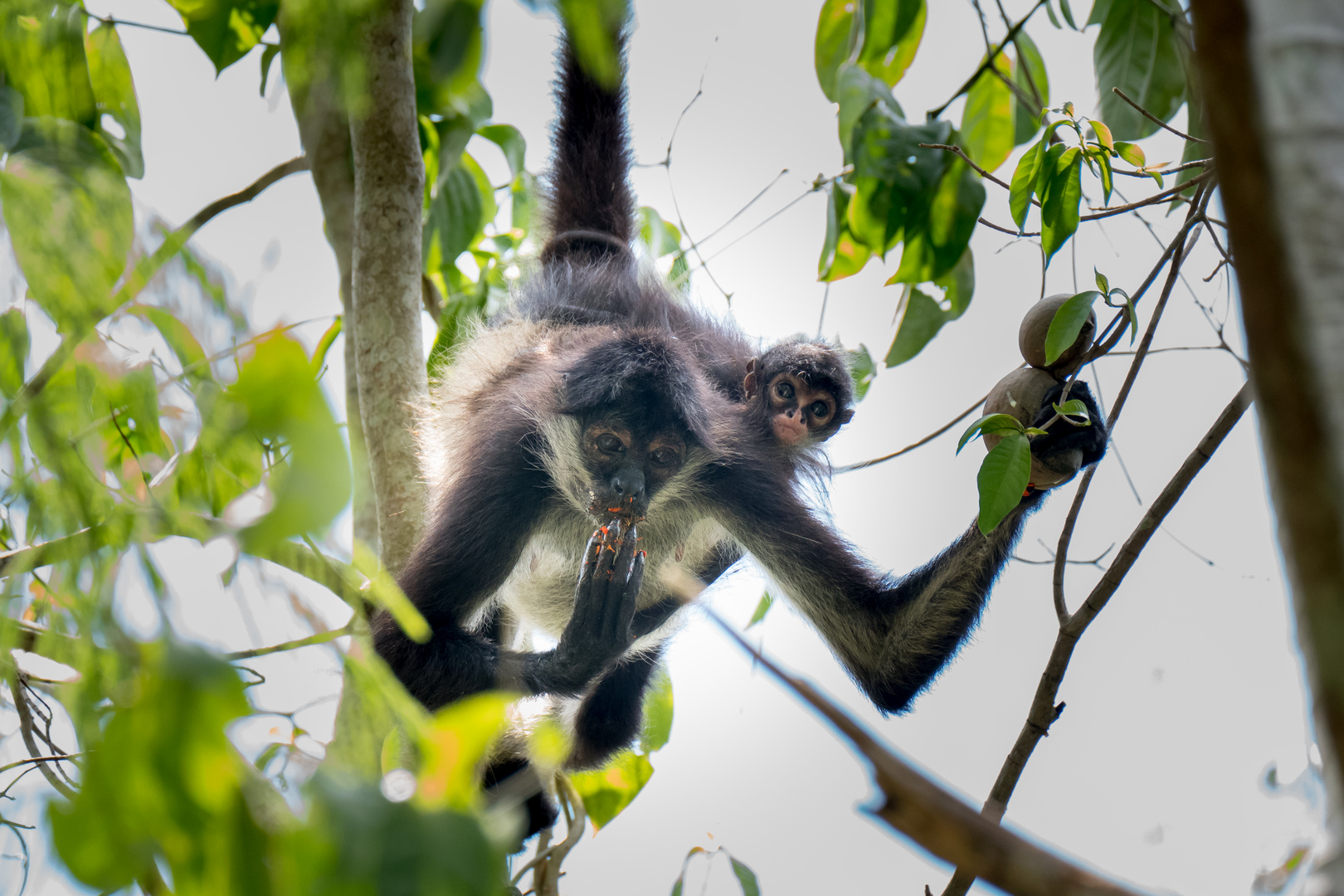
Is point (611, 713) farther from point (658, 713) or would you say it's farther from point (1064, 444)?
point (1064, 444)

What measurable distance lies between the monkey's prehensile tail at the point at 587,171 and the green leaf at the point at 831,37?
1.24m

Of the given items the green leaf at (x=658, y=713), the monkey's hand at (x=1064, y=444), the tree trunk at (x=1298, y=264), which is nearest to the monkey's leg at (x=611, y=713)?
the green leaf at (x=658, y=713)

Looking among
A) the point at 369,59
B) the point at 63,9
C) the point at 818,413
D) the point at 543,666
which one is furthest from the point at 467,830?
the point at 818,413

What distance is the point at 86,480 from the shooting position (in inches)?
32.4

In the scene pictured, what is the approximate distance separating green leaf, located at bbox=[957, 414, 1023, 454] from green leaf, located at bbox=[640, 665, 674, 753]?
2266 mm

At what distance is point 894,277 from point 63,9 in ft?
6.73

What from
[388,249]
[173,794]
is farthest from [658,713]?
[173,794]

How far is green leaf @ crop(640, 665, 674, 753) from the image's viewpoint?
3811 mm

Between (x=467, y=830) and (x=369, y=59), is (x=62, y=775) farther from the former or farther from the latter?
(x=467, y=830)

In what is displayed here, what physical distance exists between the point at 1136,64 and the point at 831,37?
885mm

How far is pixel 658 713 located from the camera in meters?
3.97

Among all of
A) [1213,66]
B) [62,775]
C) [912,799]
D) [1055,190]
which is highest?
[1055,190]

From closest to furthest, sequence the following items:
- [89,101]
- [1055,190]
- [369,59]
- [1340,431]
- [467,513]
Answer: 1. [1340,431]
2. [1055,190]
3. [89,101]
4. [369,59]
5. [467,513]

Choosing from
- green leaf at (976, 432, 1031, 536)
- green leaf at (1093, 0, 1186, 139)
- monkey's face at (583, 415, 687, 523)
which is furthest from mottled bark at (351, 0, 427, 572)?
green leaf at (1093, 0, 1186, 139)
